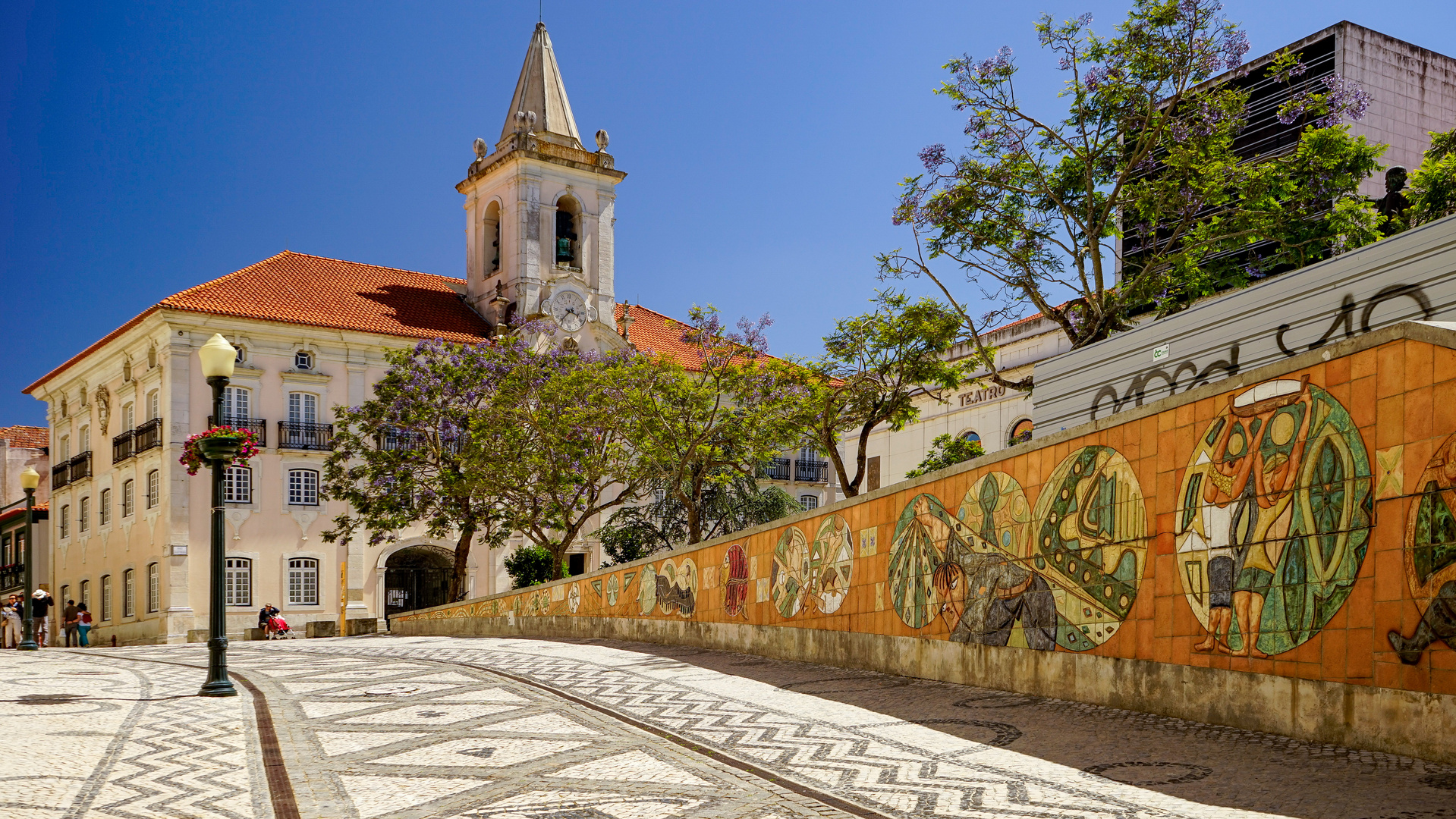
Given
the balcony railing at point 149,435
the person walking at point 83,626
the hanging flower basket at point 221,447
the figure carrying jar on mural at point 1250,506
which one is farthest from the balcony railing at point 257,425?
the figure carrying jar on mural at point 1250,506

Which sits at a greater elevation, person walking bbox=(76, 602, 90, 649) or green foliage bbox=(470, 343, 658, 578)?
green foliage bbox=(470, 343, 658, 578)

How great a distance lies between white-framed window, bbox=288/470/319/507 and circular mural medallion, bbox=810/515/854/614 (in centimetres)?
Answer: 3021

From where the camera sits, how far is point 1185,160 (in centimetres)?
1797

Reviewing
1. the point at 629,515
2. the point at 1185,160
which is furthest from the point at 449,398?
the point at 1185,160

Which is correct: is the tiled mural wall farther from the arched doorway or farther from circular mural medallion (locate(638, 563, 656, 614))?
the arched doorway

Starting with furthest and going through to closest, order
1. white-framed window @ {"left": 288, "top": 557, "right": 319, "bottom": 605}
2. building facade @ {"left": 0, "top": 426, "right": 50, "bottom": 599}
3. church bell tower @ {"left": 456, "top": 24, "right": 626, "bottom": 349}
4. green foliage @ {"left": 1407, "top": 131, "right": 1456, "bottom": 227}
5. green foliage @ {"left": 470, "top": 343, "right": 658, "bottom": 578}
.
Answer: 1. building facade @ {"left": 0, "top": 426, "right": 50, "bottom": 599}
2. church bell tower @ {"left": 456, "top": 24, "right": 626, "bottom": 349}
3. white-framed window @ {"left": 288, "top": 557, "right": 319, "bottom": 605}
4. green foliage @ {"left": 470, "top": 343, "right": 658, "bottom": 578}
5. green foliage @ {"left": 1407, "top": 131, "right": 1456, "bottom": 227}

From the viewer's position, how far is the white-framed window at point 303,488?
1636 inches

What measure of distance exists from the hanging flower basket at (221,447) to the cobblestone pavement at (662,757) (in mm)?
2274

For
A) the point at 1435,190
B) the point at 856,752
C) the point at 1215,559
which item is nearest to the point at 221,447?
the point at 856,752

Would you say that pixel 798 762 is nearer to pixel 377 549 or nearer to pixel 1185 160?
pixel 1185 160

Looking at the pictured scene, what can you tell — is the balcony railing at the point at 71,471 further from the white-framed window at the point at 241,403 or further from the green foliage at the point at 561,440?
the green foliage at the point at 561,440

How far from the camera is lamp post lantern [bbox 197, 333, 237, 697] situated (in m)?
12.0

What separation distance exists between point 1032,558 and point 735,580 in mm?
6614

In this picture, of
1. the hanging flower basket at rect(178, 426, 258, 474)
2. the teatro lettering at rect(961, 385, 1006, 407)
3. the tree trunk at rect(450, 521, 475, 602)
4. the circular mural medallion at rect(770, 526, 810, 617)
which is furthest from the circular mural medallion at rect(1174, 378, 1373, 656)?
the tree trunk at rect(450, 521, 475, 602)
